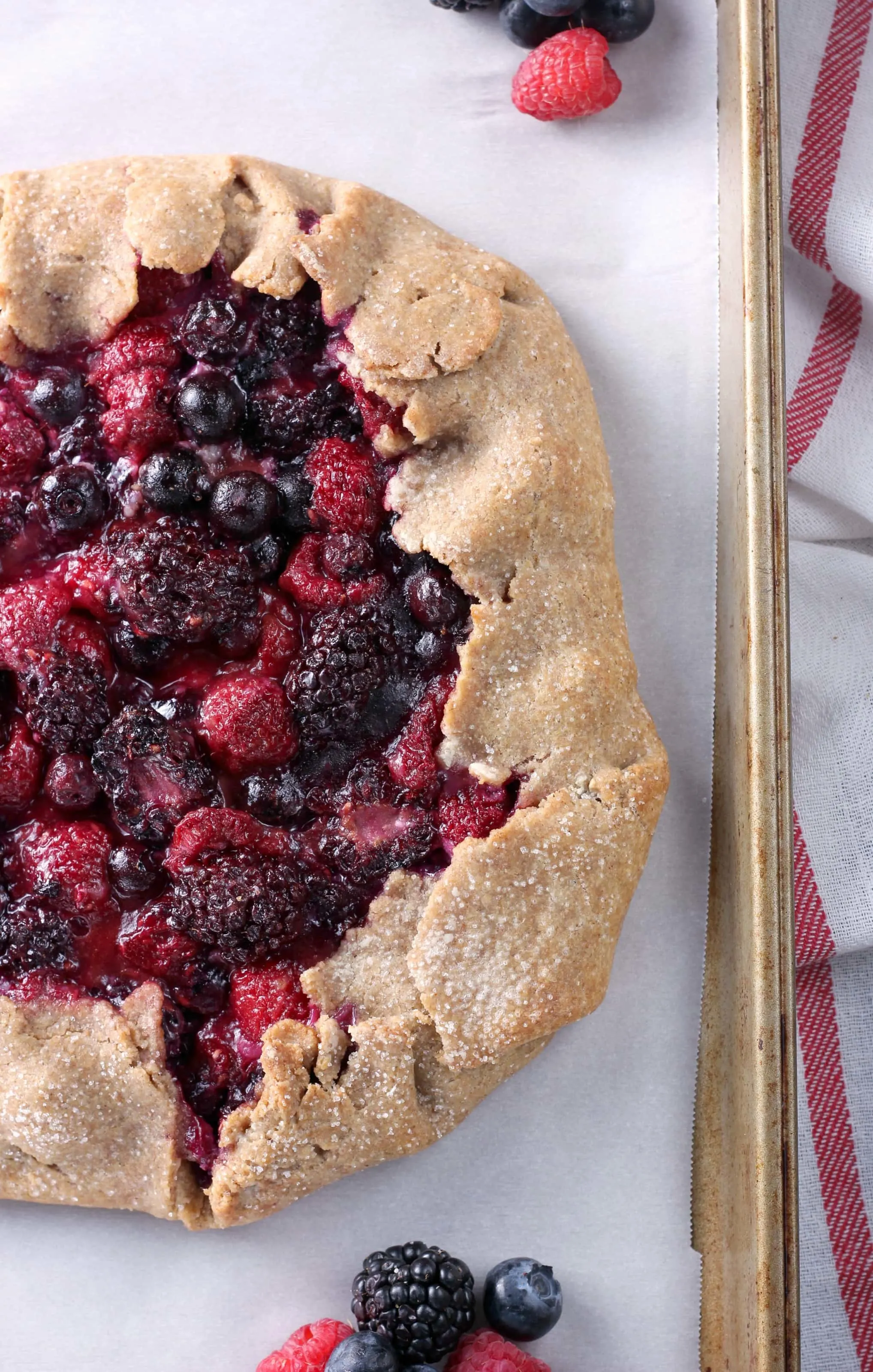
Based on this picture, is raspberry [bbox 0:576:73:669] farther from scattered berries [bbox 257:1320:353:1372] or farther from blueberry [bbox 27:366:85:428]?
scattered berries [bbox 257:1320:353:1372]

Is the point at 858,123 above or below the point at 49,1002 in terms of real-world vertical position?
above

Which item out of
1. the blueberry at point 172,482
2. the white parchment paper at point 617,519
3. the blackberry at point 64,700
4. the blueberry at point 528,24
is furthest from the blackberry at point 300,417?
the blueberry at point 528,24

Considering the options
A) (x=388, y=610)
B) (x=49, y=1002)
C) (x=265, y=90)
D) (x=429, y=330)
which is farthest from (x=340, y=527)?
(x=265, y=90)

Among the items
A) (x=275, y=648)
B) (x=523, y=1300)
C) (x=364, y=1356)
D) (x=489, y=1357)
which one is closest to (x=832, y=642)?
(x=275, y=648)

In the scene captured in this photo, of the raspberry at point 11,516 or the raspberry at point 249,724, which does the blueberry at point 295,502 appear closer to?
the raspberry at point 249,724

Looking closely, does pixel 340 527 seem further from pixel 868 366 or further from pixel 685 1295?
pixel 685 1295

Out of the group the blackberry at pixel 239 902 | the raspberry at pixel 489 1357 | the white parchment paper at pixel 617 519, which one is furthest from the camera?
the white parchment paper at pixel 617 519

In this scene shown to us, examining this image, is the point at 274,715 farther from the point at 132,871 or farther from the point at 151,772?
the point at 132,871
